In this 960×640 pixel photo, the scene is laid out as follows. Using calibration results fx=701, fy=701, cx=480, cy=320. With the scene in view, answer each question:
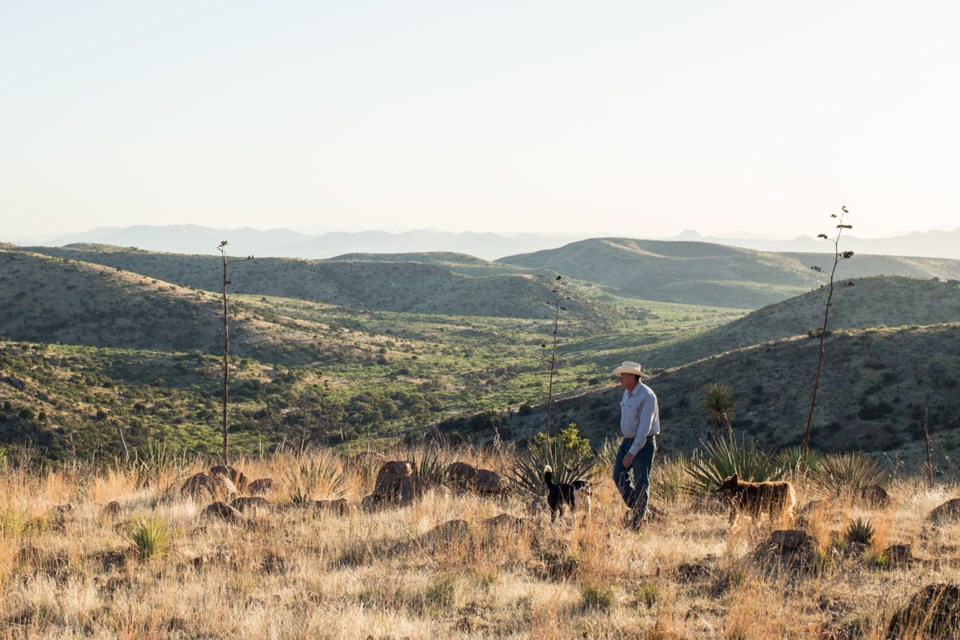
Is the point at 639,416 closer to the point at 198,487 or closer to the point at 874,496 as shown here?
the point at 874,496

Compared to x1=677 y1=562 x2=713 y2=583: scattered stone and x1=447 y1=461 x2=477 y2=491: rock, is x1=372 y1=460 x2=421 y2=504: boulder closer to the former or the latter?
x1=447 y1=461 x2=477 y2=491: rock

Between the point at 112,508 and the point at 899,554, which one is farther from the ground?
the point at 899,554

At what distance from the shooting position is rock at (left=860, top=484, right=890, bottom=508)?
830 centimetres

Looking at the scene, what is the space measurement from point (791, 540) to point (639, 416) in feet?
5.98

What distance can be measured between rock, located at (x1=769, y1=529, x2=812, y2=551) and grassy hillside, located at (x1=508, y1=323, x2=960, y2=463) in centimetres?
2053

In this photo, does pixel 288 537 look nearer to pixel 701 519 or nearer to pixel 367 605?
pixel 367 605

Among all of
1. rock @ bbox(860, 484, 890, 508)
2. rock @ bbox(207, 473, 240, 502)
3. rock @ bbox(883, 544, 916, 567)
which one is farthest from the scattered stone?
rock @ bbox(207, 473, 240, 502)

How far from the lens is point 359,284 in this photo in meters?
126

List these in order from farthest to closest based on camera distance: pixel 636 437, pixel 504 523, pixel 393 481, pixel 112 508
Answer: pixel 393 481, pixel 112 508, pixel 636 437, pixel 504 523

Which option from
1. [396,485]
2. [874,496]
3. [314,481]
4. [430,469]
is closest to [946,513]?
[874,496]

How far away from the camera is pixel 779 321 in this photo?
2552 inches

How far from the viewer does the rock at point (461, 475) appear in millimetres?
9391

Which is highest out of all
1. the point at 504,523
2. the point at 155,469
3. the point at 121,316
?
the point at 504,523

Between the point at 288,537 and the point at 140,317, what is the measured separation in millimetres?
65575
